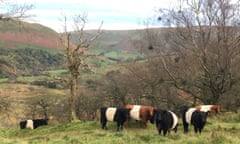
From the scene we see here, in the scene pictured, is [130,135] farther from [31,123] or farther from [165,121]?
[31,123]

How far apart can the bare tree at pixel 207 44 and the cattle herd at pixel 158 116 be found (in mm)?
4916

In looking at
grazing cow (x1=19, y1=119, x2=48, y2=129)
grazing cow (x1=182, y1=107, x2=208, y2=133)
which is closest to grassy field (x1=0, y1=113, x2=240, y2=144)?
grazing cow (x1=182, y1=107, x2=208, y2=133)

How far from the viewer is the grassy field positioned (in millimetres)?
12445

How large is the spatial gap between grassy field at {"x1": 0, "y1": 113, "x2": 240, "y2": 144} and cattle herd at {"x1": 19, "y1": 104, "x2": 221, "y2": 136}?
0.40 m

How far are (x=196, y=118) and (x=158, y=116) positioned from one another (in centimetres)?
177

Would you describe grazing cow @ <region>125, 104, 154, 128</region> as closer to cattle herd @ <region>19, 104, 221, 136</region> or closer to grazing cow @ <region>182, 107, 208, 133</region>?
cattle herd @ <region>19, 104, 221, 136</region>

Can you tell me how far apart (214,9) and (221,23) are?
1307 mm

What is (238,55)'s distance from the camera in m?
27.2

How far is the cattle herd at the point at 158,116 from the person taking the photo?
1545 centimetres

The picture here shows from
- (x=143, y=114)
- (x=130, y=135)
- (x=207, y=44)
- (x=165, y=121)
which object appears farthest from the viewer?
(x=207, y=44)

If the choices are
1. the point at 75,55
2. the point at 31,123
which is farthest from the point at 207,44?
the point at 31,123

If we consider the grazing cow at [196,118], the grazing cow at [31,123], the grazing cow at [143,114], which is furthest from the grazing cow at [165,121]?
the grazing cow at [31,123]

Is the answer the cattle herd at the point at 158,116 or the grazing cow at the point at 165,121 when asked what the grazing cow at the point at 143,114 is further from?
the grazing cow at the point at 165,121

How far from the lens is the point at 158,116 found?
51.3 feet
